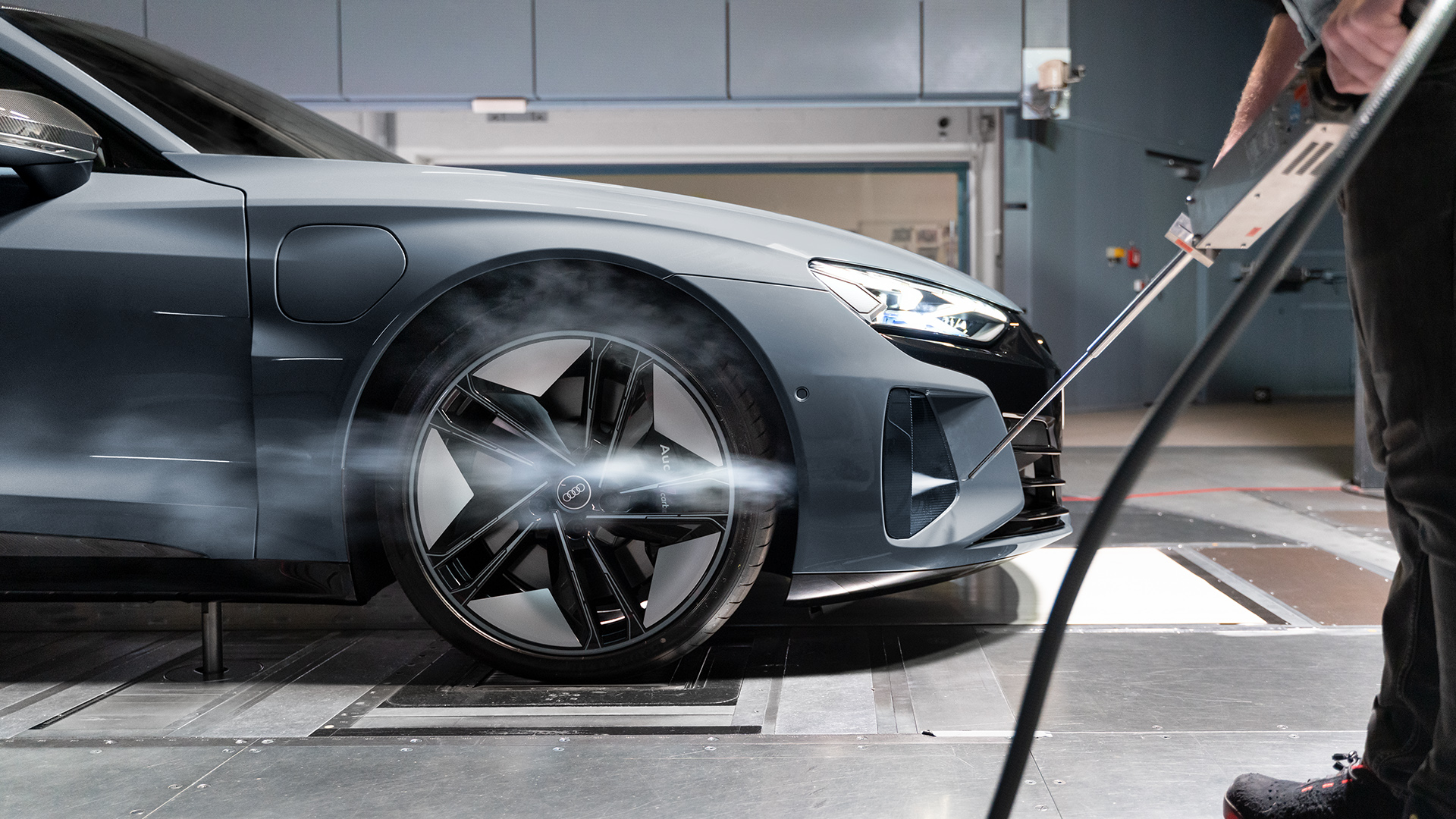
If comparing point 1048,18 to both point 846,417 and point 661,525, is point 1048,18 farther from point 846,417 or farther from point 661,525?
point 661,525

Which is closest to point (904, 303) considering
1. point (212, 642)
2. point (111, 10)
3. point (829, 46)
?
point (212, 642)

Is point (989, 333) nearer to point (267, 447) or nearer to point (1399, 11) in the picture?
point (1399, 11)

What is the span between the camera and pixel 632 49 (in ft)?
25.7

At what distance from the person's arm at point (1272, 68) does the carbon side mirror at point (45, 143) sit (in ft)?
6.02

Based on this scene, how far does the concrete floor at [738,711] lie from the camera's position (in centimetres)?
133

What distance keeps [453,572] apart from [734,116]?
825 centimetres

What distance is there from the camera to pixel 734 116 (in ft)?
30.5

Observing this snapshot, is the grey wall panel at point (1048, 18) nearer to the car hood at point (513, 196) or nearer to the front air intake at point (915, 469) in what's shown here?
the car hood at point (513, 196)

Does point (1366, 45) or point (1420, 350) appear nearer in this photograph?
point (1366, 45)

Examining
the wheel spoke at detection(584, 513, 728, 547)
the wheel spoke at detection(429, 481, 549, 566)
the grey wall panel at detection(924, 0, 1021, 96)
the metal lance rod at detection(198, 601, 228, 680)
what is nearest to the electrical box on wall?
the grey wall panel at detection(924, 0, 1021, 96)

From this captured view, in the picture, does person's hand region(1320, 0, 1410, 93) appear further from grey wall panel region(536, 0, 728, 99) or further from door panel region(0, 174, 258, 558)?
grey wall panel region(536, 0, 728, 99)

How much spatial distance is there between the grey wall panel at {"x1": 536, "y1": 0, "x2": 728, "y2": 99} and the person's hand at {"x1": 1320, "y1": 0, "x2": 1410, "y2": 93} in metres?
7.43

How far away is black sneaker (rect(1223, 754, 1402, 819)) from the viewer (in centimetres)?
108

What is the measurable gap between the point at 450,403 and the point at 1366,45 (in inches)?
55.0
